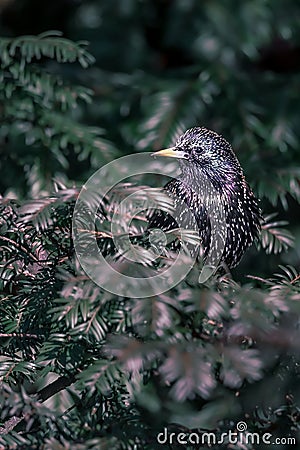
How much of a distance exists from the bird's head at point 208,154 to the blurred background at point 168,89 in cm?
22

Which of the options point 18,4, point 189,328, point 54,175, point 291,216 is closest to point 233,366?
point 189,328

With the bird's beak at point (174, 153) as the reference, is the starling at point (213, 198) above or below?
below

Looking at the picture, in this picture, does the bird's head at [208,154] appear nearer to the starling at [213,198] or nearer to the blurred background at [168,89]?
the starling at [213,198]

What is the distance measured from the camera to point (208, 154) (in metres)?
0.90

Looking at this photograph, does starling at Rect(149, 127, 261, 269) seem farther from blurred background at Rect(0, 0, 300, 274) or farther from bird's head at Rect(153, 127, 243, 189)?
blurred background at Rect(0, 0, 300, 274)

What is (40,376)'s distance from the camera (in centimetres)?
71

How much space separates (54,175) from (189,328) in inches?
27.9

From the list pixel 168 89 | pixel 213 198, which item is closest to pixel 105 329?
pixel 213 198

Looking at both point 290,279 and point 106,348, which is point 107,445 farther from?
point 290,279

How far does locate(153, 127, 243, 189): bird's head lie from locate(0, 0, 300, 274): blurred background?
0.73 feet

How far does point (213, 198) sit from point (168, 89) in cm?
74

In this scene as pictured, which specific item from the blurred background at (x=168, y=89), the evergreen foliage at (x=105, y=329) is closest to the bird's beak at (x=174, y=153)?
the evergreen foliage at (x=105, y=329)

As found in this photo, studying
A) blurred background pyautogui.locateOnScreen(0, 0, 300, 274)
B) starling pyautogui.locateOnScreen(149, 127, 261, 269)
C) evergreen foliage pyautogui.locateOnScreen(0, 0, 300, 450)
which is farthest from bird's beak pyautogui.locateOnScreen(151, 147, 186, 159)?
blurred background pyautogui.locateOnScreen(0, 0, 300, 274)

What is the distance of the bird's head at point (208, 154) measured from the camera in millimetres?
892
